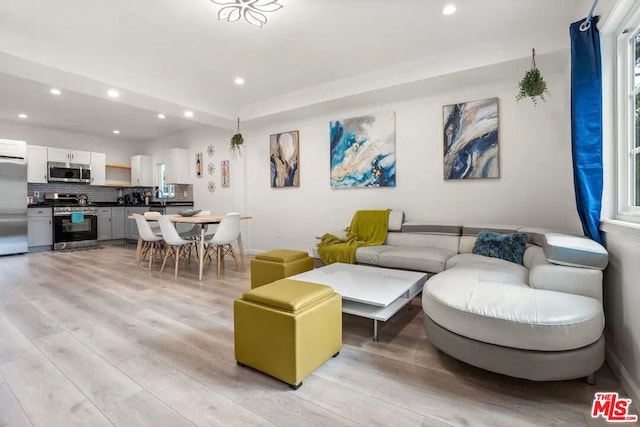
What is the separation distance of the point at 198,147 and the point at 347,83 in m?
4.08

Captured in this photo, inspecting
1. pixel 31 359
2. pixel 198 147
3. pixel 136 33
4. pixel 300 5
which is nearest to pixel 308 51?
pixel 300 5

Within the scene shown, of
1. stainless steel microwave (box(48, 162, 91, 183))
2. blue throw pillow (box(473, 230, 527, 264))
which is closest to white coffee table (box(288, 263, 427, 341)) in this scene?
blue throw pillow (box(473, 230, 527, 264))

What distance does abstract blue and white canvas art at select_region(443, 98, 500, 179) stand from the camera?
11.7 ft

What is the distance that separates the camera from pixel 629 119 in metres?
2.01

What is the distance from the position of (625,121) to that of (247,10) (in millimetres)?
2996

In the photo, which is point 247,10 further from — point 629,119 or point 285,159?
point 629,119

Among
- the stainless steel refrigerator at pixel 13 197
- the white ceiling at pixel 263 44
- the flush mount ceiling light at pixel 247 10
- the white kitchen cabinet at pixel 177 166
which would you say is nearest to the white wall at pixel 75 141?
the stainless steel refrigerator at pixel 13 197

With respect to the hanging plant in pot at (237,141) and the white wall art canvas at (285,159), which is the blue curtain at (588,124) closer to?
the white wall art canvas at (285,159)

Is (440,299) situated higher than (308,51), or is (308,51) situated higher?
(308,51)

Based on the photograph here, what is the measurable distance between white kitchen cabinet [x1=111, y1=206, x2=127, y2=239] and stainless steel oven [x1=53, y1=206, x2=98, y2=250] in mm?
450

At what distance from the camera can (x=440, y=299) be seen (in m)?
1.77

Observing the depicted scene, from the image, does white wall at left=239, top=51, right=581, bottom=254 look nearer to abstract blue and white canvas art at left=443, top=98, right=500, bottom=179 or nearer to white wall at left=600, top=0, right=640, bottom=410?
abstract blue and white canvas art at left=443, top=98, right=500, bottom=179

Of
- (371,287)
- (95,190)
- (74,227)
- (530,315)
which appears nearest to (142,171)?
(95,190)

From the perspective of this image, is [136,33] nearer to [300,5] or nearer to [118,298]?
[300,5]
